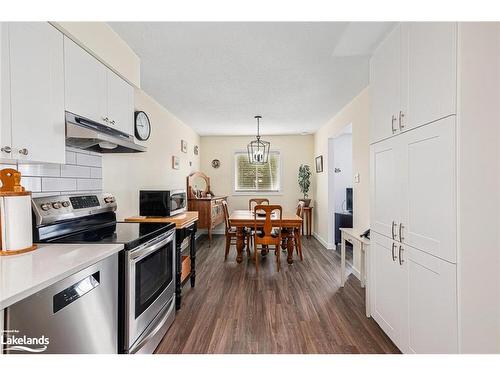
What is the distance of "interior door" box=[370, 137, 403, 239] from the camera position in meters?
1.77

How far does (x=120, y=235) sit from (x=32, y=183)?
62 cm

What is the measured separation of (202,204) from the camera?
16.1 ft

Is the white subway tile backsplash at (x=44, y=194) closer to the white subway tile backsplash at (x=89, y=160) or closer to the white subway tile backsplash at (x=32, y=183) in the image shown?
the white subway tile backsplash at (x=32, y=183)

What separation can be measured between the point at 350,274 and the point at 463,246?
2334 millimetres

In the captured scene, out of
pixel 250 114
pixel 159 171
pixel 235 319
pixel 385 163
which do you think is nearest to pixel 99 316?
pixel 235 319

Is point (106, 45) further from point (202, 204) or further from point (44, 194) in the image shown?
point (202, 204)

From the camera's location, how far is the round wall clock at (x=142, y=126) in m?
2.95

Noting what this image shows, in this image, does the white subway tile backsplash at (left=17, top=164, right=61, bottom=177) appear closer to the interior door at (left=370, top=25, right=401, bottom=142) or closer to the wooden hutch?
the interior door at (left=370, top=25, right=401, bottom=142)

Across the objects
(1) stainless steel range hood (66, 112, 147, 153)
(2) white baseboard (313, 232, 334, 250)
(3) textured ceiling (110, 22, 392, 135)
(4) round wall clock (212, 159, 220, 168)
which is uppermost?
(3) textured ceiling (110, 22, 392, 135)

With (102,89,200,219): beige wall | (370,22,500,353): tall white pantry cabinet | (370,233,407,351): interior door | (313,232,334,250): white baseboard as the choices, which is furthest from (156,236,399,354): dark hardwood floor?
(102,89,200,219): beige wall

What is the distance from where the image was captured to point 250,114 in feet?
13.9

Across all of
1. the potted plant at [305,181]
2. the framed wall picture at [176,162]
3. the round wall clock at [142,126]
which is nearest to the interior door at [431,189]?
the round wall clock at [142,126]

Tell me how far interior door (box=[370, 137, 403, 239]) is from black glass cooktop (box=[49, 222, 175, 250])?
1745mm

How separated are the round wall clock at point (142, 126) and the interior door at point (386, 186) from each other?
258 centimetres
